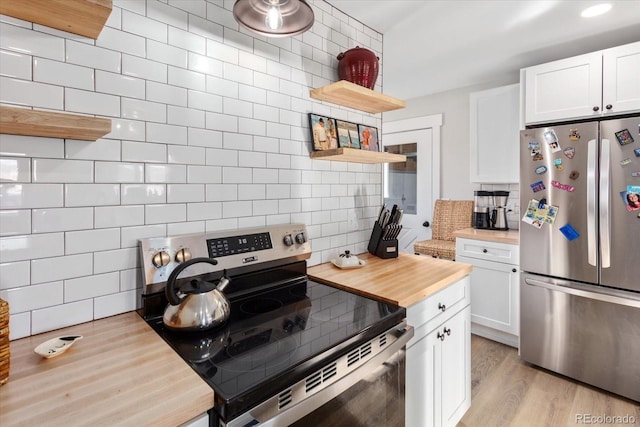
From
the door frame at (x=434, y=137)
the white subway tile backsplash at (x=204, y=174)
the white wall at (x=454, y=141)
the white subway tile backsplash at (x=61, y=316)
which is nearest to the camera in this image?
the white subway tile backsplash at (x=61, y=316)

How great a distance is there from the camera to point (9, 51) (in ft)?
2.90

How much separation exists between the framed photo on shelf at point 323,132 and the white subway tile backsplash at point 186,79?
1.93 ft

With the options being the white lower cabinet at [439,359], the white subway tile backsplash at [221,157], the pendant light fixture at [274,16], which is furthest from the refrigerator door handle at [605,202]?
the white subway tile backsplash at [221,157]

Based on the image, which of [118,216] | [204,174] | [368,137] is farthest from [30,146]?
[368,137]

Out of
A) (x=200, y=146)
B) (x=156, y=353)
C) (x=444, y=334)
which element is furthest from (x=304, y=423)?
(x=200, y=146)

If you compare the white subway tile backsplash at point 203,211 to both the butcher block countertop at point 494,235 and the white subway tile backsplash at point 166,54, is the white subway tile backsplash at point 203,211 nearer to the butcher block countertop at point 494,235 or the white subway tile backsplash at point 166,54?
the white subway tile backsplash at point 166,54

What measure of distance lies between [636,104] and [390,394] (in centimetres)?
231

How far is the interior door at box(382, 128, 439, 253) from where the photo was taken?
12.2 feet

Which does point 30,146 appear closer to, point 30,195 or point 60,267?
point 30,195

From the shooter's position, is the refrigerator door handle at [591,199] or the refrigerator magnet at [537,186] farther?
the refrigerator magnet at [537,186]

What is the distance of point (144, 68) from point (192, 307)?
85 centimetres

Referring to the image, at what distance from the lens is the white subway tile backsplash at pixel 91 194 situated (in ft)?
3.22

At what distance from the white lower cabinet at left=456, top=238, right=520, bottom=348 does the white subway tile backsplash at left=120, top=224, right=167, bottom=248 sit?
2.44 metres

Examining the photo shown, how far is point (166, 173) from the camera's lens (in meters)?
1.18
